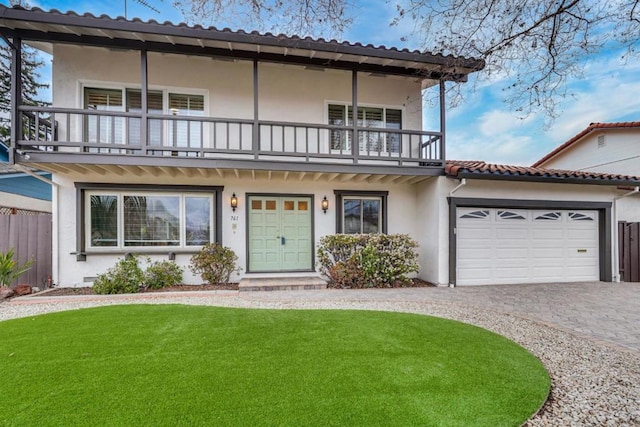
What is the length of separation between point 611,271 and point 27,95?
30.4 m

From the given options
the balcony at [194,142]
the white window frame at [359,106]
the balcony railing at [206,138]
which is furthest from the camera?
the white window frame at [359,106]

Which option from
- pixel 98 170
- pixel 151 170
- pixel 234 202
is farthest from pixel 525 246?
pixel 98 170

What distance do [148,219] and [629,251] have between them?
13.4 meters

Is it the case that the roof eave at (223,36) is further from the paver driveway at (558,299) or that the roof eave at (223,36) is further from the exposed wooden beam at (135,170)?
the paver driveway at (558,299)

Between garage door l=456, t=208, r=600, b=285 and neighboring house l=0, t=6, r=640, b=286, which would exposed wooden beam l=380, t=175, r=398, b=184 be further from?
garage door l=456, t=208, r=600, b=285

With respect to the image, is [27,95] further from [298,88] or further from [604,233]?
[604,233]

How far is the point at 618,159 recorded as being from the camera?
12.5 m

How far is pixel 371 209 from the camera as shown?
355 inches

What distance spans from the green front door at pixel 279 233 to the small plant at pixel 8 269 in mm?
5196

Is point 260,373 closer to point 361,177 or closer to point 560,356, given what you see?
point 560,356

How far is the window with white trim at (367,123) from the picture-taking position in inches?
343

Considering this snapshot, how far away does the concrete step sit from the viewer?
723 centimetres

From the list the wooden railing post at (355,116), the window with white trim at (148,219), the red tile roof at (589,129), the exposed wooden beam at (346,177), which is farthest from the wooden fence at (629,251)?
the window with white trim at (148,219)

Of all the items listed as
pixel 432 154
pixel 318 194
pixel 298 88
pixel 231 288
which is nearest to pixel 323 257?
pixel 318 194
